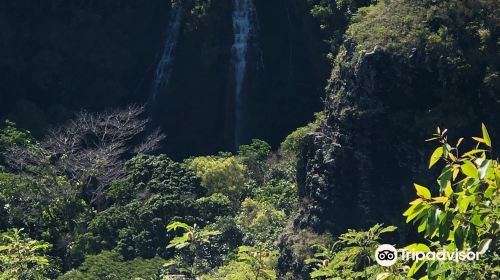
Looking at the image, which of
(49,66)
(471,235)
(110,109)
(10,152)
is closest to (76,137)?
(10,152)

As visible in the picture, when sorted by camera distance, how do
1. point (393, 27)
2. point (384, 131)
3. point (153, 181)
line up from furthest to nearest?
point (153, 181) → point (393, 27) → point (384, 131)

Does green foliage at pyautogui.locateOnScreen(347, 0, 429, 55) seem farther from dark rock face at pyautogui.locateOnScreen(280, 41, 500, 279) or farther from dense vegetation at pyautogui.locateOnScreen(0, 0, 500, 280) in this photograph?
dark rock face at pyautogui.locateOnScreen(280, 41, 500, 279)

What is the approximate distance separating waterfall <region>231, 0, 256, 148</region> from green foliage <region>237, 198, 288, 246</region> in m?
12.3

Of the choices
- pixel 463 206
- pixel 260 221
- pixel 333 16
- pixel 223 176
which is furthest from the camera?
pixel 333 16

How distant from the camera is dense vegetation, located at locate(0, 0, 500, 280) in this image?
88.2 feet

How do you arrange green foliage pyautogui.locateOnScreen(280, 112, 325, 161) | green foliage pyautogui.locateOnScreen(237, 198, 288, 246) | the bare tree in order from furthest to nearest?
1. the bare tree
2. green foliage pyautogui.locateOnScreen(237, 198, 288, 246)
3. green foliage pyautogui.locateOnScreen(280, 112, 325, 161)

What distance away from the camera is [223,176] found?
119 feet

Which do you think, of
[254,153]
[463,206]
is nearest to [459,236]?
[463,206]

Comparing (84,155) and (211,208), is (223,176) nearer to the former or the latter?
(211,208)

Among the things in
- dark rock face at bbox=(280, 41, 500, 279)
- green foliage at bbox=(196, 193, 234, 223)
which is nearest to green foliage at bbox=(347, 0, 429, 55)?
dark rock face at bbox=(280, 41, 500, 279)

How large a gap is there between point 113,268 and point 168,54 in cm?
2124

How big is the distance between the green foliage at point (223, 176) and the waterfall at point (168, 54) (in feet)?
34.2

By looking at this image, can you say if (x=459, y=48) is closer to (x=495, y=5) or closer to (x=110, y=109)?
(x=495, y=5)

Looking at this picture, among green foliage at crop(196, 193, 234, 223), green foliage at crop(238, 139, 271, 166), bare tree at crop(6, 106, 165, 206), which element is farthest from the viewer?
green foliage at crop(238, 139, 271, 166)
